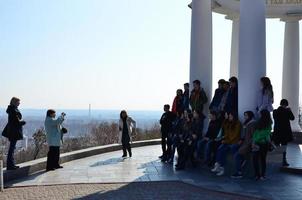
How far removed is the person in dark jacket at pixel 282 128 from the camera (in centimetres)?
1273

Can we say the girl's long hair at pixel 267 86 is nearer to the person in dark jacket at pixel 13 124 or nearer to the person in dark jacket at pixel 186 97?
the person in dark jacket at pixel 186 97

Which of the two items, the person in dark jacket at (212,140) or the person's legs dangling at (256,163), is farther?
the person in dark jacket at (212,140)

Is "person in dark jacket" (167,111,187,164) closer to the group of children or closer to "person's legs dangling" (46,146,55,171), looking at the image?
the group of children

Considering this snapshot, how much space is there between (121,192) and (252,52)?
510 cm

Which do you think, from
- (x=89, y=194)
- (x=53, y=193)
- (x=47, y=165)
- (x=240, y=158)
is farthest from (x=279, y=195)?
(x=47, y=165)

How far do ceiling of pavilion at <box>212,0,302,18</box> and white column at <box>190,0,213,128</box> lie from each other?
5.97 metres

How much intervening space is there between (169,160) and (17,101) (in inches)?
196

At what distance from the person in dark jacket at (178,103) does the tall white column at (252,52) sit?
2819 millimetres

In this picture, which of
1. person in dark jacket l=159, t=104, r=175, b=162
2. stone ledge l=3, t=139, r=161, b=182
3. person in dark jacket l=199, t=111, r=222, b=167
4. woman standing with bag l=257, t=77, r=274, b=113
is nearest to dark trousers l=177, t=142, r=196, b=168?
person in dark jacket l=199, t=111, r=222, b=167

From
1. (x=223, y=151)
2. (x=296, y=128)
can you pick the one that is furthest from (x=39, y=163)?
(x=296, y=128)

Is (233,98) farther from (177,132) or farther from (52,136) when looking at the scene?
(52,136)

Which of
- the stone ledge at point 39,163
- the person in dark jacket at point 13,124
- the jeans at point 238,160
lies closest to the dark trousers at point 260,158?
the jeans at point 238,160

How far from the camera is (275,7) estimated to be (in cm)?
2111

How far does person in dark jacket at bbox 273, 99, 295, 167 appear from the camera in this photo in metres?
12.7
